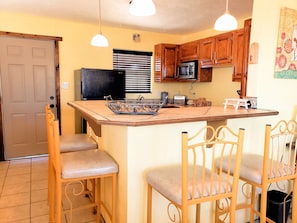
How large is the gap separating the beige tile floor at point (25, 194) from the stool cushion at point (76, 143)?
0.67 metres

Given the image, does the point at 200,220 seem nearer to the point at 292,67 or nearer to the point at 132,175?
the point at 132,175

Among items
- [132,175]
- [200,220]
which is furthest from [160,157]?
[200,220]

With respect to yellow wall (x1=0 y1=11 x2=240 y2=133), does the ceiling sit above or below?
above

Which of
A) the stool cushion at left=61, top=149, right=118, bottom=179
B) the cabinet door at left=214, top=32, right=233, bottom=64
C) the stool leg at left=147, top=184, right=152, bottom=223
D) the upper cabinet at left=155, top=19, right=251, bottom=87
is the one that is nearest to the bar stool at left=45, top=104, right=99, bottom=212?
the stool cushion at left=61, top=149, right=118, bottom=179

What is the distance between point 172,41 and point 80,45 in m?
1.97

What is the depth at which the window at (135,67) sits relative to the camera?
473 centimetres

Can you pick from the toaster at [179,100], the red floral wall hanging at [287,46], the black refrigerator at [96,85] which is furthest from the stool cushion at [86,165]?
the toaster at [179,100]

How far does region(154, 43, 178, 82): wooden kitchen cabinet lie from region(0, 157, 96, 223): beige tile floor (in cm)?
272

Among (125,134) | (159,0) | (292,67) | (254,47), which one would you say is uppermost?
(159,0)

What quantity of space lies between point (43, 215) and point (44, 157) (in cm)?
200

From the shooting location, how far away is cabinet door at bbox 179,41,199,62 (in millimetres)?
4414

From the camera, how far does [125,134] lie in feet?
5.52

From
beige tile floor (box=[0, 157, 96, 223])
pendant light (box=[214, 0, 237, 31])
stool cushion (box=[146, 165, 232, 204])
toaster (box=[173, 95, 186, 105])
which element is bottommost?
beige tile floor (box=[0, 157, 96, 223])

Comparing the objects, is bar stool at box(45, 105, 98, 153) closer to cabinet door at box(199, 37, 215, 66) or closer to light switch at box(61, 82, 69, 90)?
light switch at box(61, 82, 69, 90)
